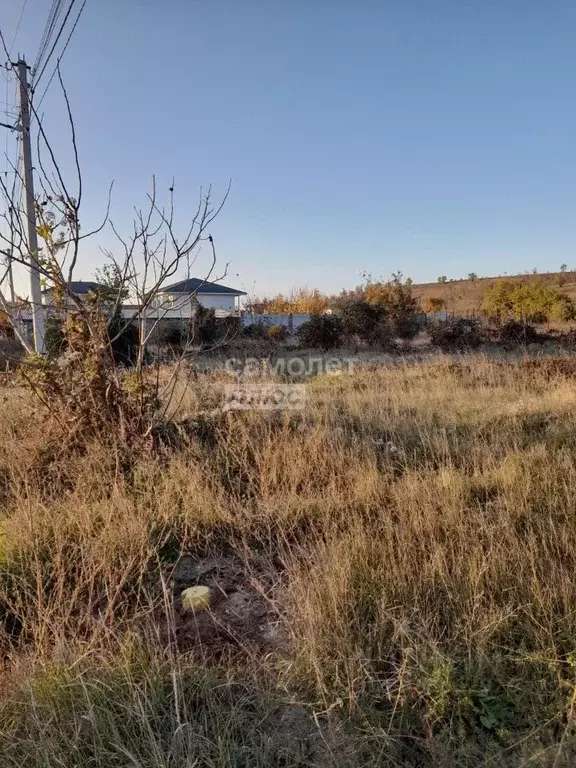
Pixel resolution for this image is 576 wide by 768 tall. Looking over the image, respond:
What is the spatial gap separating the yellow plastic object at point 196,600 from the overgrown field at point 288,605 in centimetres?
4

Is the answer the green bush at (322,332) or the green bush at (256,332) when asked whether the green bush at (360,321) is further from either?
the green bush at (256,332)

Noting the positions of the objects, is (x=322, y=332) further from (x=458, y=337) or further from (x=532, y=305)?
(x=532, y=305)

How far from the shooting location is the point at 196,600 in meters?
2.14

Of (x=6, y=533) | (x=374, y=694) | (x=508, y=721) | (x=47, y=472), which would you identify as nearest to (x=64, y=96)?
(x=47, y=472)

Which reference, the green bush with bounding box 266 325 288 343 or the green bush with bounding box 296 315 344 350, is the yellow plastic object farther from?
the green bush with bounding box 266 325 288 343

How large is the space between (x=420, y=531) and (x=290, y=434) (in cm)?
192

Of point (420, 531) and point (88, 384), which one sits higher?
point (88, 384)

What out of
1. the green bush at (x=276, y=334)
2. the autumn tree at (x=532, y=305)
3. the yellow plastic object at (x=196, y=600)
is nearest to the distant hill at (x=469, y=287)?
the autumn tree at (x=532, y=305)

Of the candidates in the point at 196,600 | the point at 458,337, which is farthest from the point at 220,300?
the point at 196,600

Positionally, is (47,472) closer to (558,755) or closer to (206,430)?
(206,430)

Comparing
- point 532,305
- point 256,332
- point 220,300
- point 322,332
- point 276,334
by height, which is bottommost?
point 322,332

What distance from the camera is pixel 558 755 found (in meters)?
1.25

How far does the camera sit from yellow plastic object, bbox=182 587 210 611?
2.13m

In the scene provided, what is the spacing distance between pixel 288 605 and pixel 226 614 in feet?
1.04
